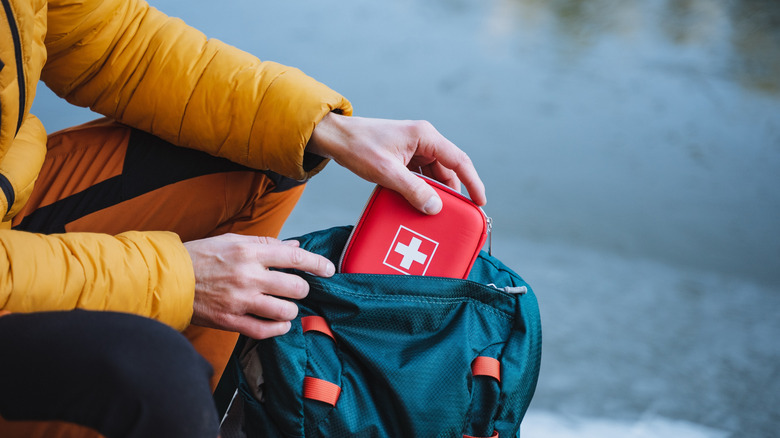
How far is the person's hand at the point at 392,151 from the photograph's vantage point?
734mm

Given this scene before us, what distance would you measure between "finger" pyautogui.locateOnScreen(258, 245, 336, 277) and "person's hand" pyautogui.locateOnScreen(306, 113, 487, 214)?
15 cm

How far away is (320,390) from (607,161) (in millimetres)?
1329

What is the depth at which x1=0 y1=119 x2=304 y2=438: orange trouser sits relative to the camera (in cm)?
79

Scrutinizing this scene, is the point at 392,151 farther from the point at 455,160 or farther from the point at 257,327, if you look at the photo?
the point at 257,327

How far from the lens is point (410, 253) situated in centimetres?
74

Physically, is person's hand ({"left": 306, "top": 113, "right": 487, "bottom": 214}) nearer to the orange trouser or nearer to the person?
the person

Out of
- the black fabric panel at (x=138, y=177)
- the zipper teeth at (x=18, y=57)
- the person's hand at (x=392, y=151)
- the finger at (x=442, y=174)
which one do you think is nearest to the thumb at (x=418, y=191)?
the person's hand at (x=392, y=151)

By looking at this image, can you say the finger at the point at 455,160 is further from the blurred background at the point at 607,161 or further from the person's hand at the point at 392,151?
the blurred background at the point at 607,161

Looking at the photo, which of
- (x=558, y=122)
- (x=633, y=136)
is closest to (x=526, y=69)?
(x=558, y=122)

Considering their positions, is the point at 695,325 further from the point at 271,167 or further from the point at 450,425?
the point at 271,167

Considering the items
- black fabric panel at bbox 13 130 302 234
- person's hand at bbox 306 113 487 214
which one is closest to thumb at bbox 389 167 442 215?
person's hand at bbox 306 113 487 214

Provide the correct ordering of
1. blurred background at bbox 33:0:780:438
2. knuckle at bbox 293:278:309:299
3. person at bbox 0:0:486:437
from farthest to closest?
blurred background at bbox 33:0:780:438 → knuckle at bbox 293:278:309:299 → person at bbox 0:0:486:437

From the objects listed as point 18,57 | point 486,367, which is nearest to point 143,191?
point 18,57

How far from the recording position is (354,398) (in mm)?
674
